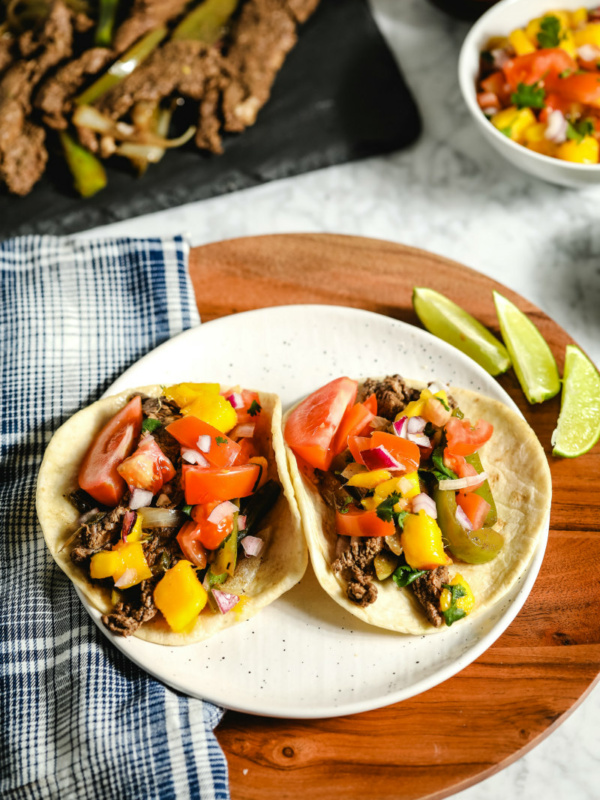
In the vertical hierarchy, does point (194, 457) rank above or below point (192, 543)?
above

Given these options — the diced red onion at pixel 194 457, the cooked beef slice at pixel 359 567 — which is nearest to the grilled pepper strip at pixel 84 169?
the diced red onion at pixel 194 457

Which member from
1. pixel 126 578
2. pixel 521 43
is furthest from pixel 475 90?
pixel 126 578

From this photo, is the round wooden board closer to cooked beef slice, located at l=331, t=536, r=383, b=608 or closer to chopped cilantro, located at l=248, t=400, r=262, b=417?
cooked beef slice, located at l=331, t=536, r=383, b=608

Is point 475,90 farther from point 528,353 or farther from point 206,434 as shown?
point 206,434

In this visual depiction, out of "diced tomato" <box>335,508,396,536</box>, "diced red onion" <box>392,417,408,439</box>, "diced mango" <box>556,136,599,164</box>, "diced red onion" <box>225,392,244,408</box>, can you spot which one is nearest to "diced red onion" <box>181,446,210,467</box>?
"diced red onion" <box>225,392,244,408</box>

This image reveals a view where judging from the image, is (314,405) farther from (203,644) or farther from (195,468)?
(203,644)

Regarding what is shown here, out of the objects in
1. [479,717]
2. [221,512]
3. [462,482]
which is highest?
[221,512]
